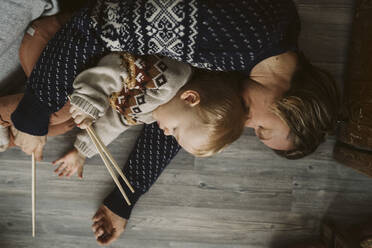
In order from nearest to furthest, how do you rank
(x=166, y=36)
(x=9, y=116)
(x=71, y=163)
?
(x=166, y=36) < (x=9, y=116) < (x=71, y=163)

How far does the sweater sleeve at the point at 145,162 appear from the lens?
0.95m

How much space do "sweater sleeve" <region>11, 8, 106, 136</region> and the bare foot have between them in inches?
15.4

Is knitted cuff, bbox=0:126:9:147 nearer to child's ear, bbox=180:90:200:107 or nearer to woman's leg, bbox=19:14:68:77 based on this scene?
woman's leg, bbox=19:14:68:77

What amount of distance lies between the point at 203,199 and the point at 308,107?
1.79 feet

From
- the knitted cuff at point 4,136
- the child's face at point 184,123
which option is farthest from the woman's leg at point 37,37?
the child's face at point 184,123

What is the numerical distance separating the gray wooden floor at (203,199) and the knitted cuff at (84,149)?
2.8 inches

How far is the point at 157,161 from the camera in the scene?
37.6 inches

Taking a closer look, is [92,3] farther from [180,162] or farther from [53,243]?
[53,243]

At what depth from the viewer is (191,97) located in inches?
26.9

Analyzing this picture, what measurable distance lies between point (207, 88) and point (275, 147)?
26cm

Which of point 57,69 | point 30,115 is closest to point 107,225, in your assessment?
point 30,115

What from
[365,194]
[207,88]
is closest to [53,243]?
[207,88]

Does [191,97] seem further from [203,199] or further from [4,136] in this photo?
[4,136]

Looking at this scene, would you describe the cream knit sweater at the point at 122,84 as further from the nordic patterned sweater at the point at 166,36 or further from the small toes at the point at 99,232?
the small toes at the point at 99,232
